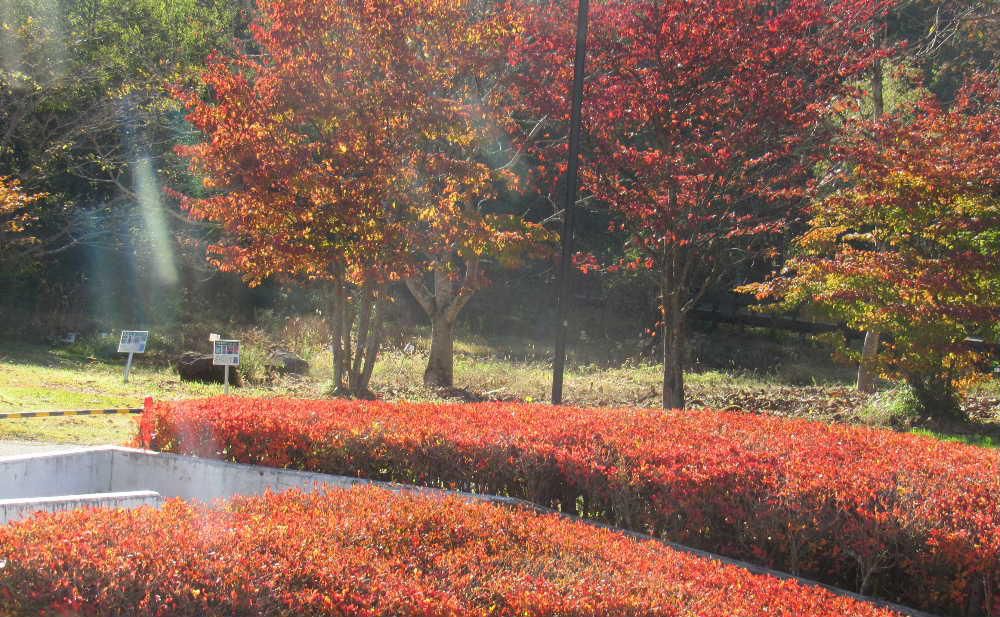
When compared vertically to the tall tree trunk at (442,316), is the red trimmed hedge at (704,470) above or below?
below

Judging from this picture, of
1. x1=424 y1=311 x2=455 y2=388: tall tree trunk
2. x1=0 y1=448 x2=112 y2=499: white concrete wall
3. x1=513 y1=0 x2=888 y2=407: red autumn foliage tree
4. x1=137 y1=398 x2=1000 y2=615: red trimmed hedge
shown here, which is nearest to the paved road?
x1=0 y1=448 x2=112 y2=499: white concrete wall

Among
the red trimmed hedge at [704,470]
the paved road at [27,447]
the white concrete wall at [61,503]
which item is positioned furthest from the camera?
the paved road at [27,447]

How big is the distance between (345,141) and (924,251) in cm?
809

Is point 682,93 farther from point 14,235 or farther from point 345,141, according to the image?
point 14,235

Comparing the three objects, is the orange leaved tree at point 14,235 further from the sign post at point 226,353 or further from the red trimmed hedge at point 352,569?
the red trimmed hedge at point 352,569

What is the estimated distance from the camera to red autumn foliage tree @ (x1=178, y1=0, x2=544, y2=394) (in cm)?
1217

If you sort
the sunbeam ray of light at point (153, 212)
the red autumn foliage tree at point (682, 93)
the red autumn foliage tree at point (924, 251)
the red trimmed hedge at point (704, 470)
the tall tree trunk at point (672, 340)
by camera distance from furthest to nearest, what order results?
the sunbeam ray of light at point (153, 212), the tall tree trunk at point (672, 340), the red autumn foliage tree at point (682, 93), the red autumn foliage tree at point (924, 251), the red trimmed hedge at point (704, 470)

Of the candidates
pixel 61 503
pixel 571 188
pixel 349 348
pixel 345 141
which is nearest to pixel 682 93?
pixel 571 188

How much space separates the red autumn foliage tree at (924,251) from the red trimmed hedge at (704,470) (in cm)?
395

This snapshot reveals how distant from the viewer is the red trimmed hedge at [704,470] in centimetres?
502

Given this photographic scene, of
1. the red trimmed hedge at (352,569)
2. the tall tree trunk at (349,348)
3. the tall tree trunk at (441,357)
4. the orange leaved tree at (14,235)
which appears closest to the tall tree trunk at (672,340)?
the tall tree trunk at (349,348)

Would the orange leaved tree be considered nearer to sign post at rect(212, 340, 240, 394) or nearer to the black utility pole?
sign post at rect(212, 340, 240, 394)

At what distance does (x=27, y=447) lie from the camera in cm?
878

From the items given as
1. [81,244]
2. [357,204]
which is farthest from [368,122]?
[81,244]
